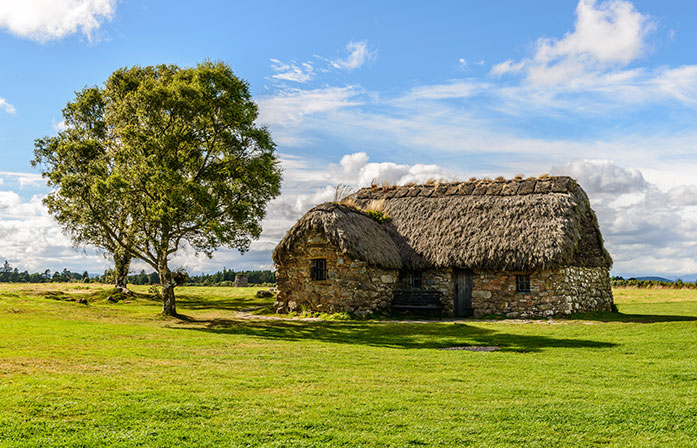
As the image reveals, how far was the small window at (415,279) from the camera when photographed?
2811 cm

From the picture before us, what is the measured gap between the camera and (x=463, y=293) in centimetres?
2683

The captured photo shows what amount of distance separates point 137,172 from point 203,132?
345 centimetres

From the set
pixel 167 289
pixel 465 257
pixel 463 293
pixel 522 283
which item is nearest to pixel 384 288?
pixel 463 293

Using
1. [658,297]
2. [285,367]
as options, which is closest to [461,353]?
[285,367]

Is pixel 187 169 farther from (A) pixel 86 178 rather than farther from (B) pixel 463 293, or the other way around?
(B) pixel 463 293

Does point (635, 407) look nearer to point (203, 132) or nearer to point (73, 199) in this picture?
point (203, 132)

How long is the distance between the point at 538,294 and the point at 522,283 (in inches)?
34.7

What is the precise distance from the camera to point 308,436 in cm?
752

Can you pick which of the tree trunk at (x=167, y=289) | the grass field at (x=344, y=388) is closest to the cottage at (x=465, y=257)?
the tree trunk at (x=167, y=289)

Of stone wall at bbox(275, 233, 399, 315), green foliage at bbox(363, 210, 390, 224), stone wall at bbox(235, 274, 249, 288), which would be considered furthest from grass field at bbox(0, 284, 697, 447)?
stone wall at bbox(235, 274, 249, 288)

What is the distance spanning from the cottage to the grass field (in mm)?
6112

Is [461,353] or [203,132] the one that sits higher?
[203,132]

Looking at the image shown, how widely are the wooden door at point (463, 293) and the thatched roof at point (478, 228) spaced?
81 cm

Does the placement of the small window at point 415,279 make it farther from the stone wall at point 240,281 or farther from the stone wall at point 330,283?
the stone wall at point 240,281
